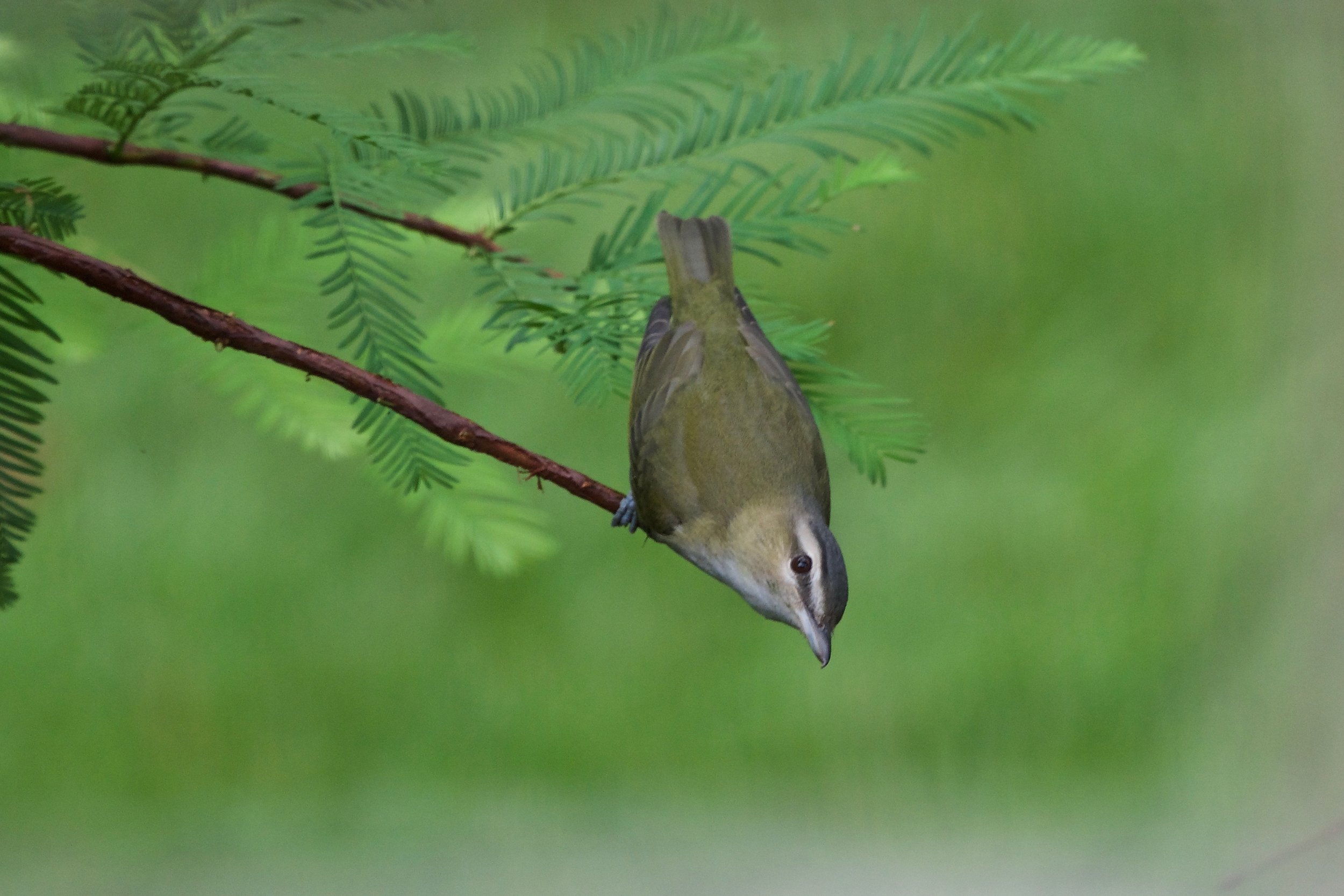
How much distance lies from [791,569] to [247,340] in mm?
173

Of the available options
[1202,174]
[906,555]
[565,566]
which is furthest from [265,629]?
[1202,174]

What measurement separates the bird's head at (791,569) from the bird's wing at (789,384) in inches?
0.6

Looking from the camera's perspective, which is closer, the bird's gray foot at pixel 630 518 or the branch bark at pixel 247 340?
the branch bark at pixel 247 340

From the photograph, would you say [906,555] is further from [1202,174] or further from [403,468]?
[403,468]

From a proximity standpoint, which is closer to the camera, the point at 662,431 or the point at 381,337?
the point at 381,337

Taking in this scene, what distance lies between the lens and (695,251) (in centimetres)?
35

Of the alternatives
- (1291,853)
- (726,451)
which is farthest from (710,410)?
(1291,853)

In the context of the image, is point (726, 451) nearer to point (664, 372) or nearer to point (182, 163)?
point (664, 372)

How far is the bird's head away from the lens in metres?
0.31

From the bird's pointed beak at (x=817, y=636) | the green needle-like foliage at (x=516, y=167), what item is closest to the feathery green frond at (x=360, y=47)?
the green needle-like foliage at (x=516, y=167)

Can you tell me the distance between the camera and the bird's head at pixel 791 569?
0.31 meters

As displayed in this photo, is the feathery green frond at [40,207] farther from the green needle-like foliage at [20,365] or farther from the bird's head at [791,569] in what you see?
the bird's head at [791,569]

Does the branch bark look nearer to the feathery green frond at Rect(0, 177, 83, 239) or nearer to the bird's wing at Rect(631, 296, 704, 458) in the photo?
the feathery green frond at Rect(0, 177, 83, 239)

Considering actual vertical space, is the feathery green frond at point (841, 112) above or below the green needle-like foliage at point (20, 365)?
above
